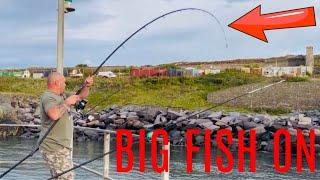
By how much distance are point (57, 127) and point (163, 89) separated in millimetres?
39209

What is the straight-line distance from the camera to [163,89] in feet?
148

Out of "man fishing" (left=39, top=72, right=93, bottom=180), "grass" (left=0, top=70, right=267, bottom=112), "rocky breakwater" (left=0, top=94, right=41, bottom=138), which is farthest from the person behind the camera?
"grass" (left=0, top=70, right=267, bottom=112)

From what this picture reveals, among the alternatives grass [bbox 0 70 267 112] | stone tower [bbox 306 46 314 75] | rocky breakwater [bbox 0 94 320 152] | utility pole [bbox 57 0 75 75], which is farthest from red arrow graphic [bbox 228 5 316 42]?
stone tower [bbox 306 46 314 75]

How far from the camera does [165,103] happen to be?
1618 inches

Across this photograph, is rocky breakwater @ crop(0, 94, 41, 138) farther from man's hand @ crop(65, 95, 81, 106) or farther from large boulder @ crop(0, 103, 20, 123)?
man's hand @ crop(65, 95, 81, 106)

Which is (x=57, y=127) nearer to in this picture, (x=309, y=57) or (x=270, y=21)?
(x=270, y=21)

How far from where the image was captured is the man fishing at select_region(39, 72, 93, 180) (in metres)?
5.73

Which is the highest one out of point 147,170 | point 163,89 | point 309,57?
point 309,57

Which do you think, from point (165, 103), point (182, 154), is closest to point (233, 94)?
point (165, 103)

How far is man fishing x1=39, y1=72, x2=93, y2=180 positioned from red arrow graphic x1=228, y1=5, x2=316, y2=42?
1.54 meters

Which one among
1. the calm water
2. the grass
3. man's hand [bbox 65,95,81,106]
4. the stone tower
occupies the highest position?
the stone tower

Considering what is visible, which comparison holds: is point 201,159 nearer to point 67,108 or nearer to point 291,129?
point 291,129

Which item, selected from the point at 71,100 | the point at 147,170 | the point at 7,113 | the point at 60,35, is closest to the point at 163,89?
the point at 7,113

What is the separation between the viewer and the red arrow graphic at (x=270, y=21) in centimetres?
469
